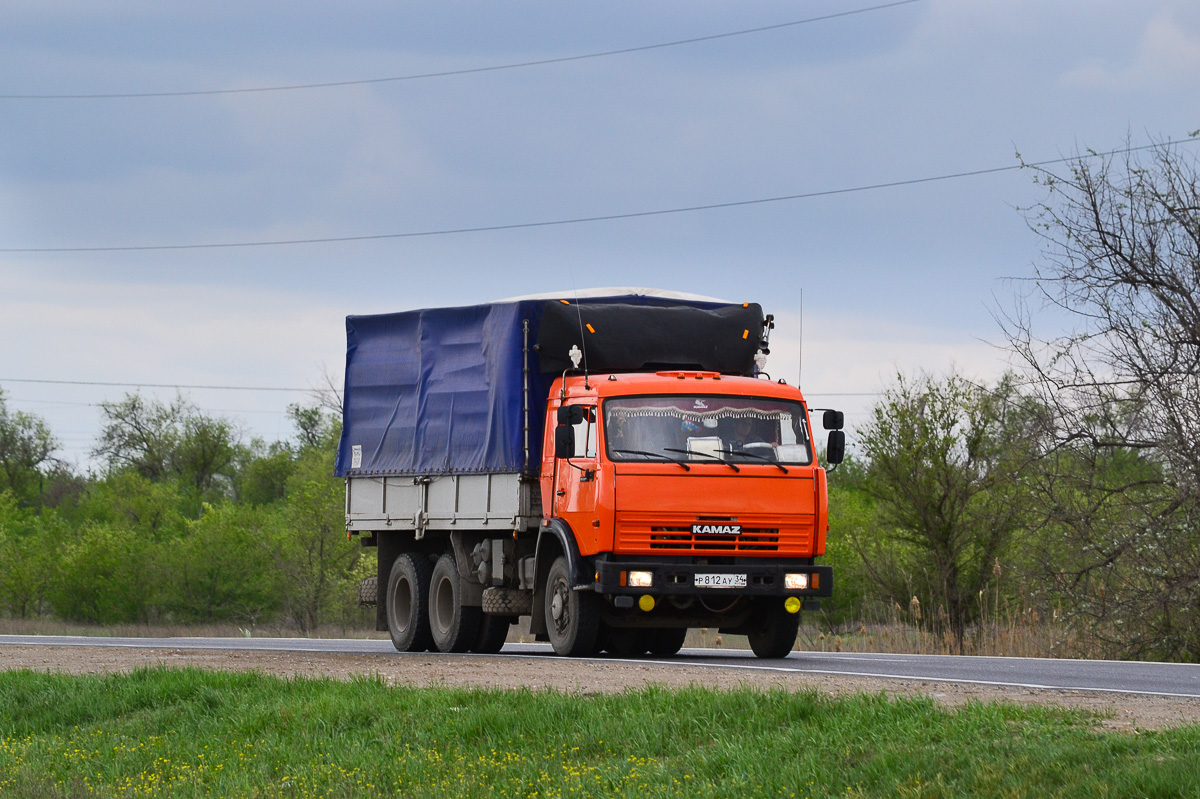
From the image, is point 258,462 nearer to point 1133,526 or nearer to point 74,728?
point 1133,526

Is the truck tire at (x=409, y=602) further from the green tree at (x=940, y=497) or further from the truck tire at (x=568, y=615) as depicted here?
the green tree at (x=940, y=497)

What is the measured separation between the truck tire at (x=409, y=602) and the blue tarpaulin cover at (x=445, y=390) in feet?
4.36

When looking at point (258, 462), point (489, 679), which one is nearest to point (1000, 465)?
point (489, 679)

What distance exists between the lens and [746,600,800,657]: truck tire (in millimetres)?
16797

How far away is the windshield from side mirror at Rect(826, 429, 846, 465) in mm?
269

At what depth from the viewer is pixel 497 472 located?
1798 centimetres

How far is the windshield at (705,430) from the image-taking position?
52.7 feet

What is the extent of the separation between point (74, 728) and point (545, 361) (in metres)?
7.39

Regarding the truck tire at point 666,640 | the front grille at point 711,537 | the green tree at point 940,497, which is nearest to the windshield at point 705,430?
the front grille at point 711,537

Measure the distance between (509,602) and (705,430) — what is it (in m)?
3.41

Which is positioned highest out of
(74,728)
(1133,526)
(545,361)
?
(545,361)

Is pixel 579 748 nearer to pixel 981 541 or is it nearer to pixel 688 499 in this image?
pixel 688 499

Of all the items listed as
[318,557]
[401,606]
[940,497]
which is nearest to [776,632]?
[401,606]

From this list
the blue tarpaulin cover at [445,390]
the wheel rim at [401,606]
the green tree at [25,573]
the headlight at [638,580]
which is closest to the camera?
the headlight at [638,580]
